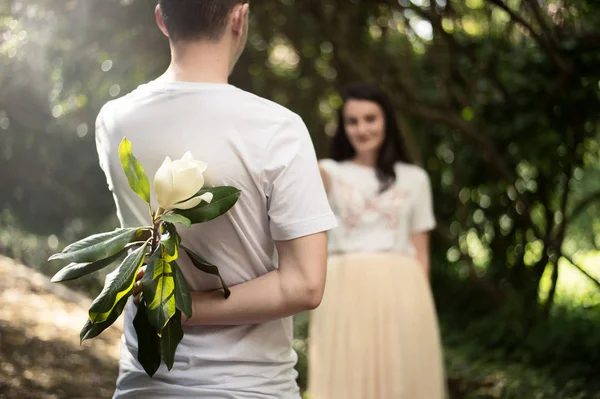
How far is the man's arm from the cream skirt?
8.22ft

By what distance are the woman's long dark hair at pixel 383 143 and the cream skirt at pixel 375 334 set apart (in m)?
0.40

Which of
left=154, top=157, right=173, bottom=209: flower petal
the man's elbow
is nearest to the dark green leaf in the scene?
left=154, top=157, right=173, bottom=209: flower petal

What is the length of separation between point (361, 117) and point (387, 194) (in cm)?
40

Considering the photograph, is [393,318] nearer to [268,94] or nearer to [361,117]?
[361,117]

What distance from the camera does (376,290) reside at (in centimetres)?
393

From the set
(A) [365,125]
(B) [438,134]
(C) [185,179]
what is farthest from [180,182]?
(B) [438,134]

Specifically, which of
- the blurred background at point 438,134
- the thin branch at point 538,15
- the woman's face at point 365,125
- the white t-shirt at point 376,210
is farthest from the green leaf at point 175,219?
the thin branch at point 538,15

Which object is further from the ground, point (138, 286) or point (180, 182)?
point (180, 182)

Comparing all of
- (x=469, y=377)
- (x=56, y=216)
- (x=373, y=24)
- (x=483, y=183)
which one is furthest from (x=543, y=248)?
(x=56, y=216)

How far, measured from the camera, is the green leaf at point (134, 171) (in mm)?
1300

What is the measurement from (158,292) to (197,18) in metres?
0.47

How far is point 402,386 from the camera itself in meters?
3.78

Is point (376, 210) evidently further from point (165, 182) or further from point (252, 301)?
point (165, 182)

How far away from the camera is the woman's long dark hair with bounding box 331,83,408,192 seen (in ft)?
13.2
